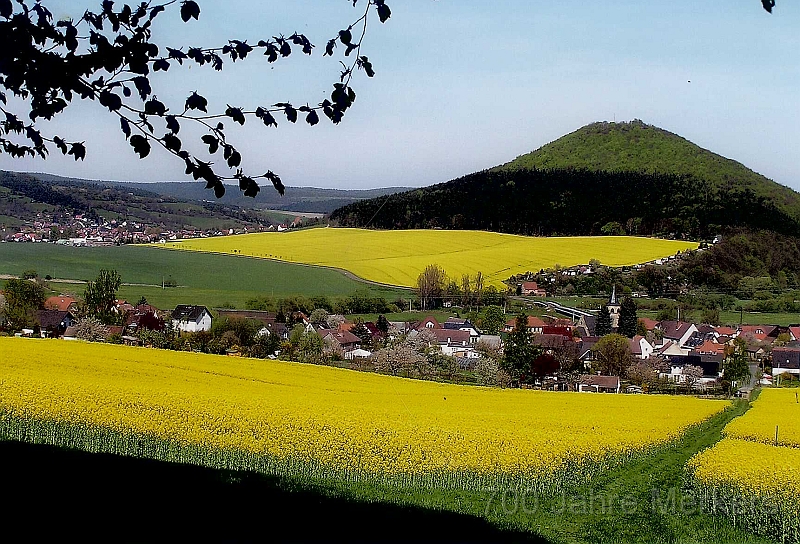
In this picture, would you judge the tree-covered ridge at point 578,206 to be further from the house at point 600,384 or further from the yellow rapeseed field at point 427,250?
the house at point 600,384

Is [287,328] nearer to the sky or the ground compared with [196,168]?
nearer to the ground

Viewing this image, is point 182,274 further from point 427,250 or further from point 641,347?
point 641,347

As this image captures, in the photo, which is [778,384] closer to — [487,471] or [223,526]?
[487,471]

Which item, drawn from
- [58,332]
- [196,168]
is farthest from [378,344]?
[196,168]

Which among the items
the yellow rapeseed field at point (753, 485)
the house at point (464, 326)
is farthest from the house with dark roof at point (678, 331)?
the yellow rapeseed field at point (753, 485)

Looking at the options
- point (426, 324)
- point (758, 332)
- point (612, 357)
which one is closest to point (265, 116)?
point (612, 357)

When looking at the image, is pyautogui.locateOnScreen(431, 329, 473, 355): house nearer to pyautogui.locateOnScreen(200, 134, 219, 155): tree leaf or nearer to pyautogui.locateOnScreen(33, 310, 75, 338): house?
pyautogui.locateOnScreen(33, 310, 75, 338): house
